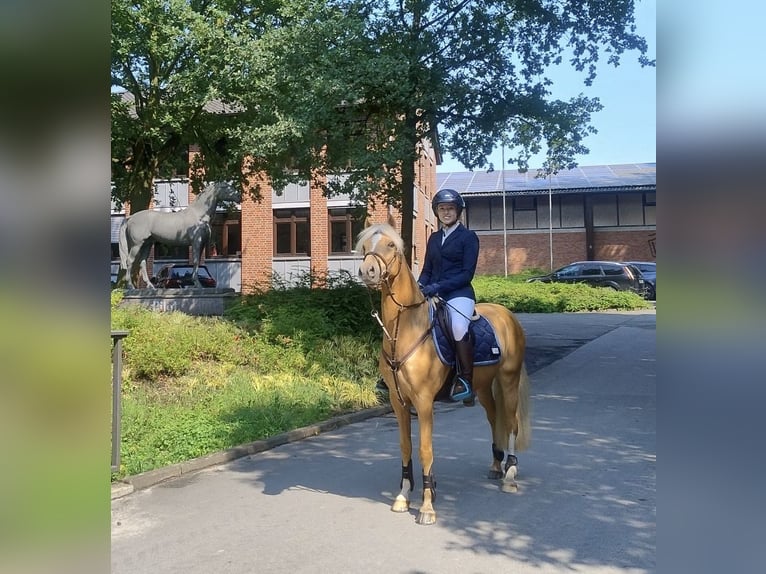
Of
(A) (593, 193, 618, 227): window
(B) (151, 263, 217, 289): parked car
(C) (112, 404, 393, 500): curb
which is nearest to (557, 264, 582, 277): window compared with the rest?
(A) (593, 193, 618, 227): window

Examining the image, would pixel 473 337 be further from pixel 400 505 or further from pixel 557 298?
pixel 557 298

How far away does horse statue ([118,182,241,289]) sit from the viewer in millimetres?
15922

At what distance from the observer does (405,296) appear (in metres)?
5.41

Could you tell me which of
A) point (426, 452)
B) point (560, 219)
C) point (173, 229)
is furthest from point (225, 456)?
point (560, 219)

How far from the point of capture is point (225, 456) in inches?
289

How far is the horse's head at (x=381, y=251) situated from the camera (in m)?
4.89

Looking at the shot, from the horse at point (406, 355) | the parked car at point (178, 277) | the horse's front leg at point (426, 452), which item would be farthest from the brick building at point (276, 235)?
the horse's front leg at point (426, 452)

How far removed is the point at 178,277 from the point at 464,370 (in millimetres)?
28650

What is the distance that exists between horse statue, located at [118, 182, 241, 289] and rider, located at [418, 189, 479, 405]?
11169 millimetres

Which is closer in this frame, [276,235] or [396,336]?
[396,336]
